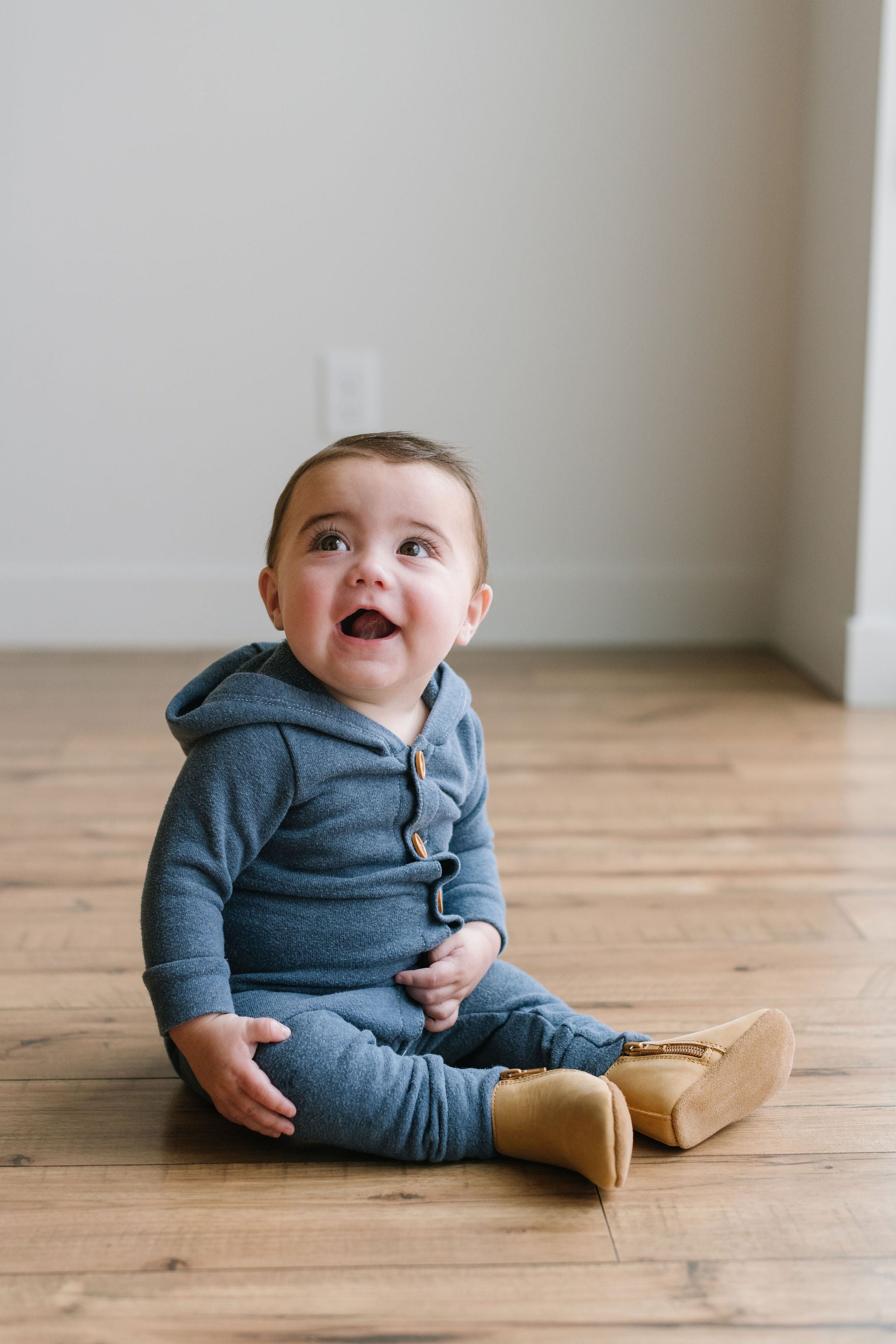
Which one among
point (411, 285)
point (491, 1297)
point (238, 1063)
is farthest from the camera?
point (411, 285)

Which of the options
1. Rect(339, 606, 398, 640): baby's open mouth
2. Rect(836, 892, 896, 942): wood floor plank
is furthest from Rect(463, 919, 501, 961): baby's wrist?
Rect(836, 892, 896, 942): wood floor plank

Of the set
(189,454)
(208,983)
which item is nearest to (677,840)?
(208,983)

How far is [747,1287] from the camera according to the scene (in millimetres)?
675

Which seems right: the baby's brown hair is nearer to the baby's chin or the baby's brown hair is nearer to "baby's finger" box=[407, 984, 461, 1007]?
the baby's chin

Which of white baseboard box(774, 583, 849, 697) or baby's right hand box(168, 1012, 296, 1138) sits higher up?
baby's right hand box(168, 1012, 296, 1138)

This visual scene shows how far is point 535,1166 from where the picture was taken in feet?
2.58

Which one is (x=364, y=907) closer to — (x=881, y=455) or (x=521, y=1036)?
(x=521, y=1036)

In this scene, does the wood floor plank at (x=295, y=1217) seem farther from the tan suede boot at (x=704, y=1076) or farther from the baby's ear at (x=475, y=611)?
the baby's ear at (x=475, y=611)

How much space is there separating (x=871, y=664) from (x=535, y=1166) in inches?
53.5

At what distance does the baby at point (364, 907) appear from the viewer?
0.77 metres

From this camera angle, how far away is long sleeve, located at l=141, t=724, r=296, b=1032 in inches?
30.3

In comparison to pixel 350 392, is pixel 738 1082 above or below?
below

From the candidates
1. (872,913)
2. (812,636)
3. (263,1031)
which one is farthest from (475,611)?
(812,636)

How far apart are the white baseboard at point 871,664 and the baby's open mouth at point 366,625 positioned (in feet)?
4.30
